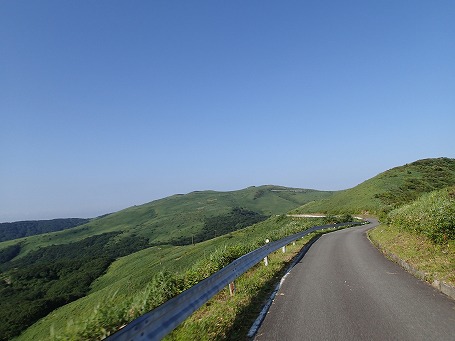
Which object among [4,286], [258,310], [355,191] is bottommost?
[4,286]

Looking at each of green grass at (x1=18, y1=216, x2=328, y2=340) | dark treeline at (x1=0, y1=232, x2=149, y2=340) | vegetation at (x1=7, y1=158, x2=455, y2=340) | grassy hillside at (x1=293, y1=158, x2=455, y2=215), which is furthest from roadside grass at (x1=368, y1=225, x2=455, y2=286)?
dark treeline at (x1=0, y1=232, x2=149, y2=340)

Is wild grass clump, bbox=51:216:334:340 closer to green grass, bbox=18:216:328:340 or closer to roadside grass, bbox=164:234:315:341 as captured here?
green grass, bbox=18:216:328:340

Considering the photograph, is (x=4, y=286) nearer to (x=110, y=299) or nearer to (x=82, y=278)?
(x=82, y=278)

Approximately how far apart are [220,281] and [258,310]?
46.0 inches

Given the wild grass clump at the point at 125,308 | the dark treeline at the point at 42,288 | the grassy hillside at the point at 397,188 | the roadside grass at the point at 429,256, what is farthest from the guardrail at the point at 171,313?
the dark treeline at the point at 42,288

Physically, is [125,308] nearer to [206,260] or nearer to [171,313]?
[171,313]

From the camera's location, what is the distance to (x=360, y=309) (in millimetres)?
7016

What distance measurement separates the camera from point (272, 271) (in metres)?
12.9

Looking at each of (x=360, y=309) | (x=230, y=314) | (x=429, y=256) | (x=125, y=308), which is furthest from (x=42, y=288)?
(x=360, y=309)

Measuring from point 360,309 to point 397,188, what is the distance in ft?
275

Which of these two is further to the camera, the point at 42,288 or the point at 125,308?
the point at 42,288

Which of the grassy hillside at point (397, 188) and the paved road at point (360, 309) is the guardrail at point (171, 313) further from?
the grassy hillside at point (397, 188)

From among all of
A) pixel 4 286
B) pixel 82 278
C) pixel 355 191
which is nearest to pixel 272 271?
pixel 355 191

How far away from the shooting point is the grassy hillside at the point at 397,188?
72250mm
